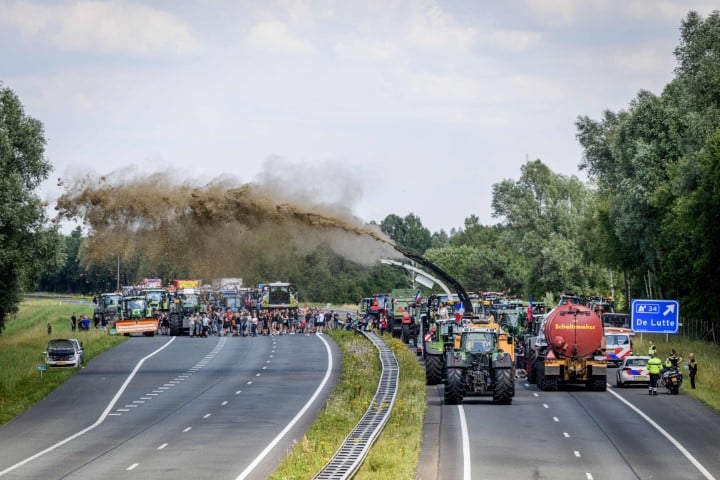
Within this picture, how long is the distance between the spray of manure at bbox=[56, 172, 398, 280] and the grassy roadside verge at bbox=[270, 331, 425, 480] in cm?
611

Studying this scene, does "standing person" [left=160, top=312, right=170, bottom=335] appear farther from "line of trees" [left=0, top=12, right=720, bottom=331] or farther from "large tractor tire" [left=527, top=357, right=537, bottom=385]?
"large tractor tire" [left=527, top=357, right=537, bottom=385]

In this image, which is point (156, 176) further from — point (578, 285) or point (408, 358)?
point (578, 285)

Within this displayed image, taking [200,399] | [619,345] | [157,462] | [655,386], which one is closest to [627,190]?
[619,345]

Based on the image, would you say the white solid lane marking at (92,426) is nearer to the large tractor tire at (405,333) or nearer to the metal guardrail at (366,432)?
the metal guardrail at (366,432)

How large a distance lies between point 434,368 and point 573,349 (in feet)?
20.3

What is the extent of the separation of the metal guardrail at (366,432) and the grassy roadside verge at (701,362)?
1247cm

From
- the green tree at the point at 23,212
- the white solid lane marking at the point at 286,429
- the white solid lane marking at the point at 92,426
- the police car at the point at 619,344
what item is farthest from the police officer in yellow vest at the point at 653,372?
the green tree at the point at 23,212

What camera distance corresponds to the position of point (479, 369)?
152 feet

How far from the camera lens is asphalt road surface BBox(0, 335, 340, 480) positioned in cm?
3303

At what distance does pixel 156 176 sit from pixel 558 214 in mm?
88389

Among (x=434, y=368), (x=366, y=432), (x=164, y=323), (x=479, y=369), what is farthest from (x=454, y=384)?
(x=164, y=323)

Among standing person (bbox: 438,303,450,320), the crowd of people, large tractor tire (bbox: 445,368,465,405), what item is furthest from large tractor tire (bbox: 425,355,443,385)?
the crowd of people

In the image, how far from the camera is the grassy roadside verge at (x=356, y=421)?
29.8m

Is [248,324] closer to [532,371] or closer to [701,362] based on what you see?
[701,362]
